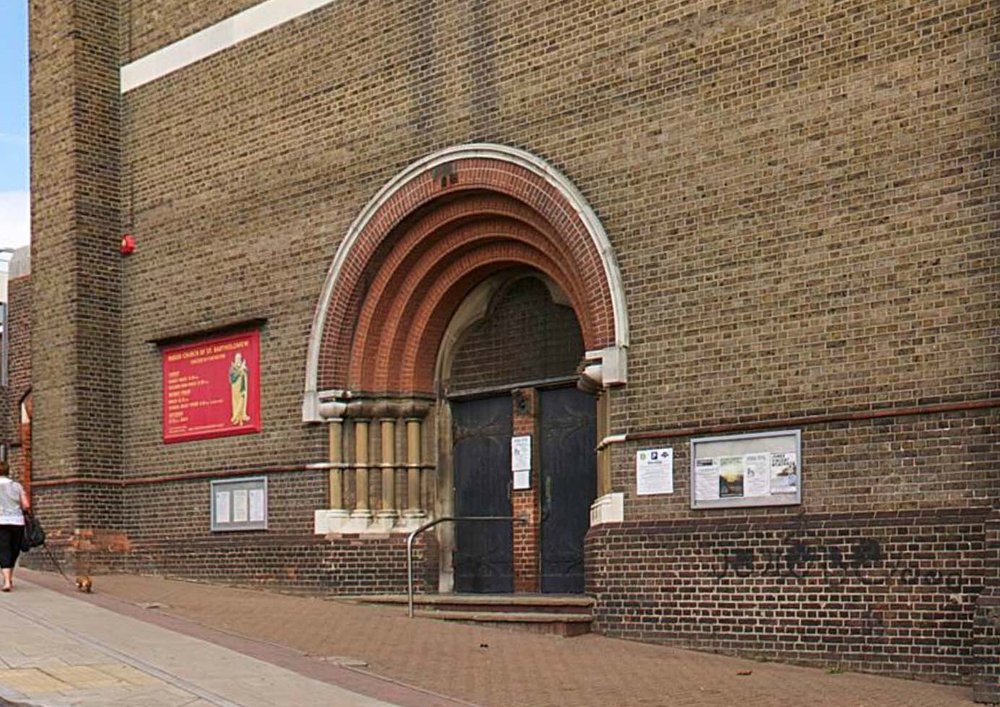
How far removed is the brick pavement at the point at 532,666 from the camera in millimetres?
11969

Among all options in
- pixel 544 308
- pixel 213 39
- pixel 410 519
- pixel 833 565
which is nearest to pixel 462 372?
pixel 544 308

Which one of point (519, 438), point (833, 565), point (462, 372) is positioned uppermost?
point (462, 372)

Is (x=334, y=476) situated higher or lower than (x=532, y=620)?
higher

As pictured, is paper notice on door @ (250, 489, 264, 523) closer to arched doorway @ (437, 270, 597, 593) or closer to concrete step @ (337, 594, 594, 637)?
arched doorway @ (437, 270, 597, 593)

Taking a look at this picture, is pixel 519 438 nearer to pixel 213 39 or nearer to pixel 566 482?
pixel 566 482

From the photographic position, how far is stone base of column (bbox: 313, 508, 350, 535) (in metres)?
18.2

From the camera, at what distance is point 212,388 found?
19984mm

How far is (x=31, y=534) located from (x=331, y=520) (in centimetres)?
326

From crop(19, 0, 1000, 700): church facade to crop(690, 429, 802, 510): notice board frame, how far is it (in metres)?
0.03

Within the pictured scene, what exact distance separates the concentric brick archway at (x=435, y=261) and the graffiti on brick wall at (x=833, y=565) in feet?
7.83

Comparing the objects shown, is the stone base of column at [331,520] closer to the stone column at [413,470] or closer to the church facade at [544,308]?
the church facade at [544,308]

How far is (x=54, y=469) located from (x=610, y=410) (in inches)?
351

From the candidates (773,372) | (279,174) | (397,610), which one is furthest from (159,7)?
(773,372)

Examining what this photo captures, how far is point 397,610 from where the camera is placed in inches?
683
